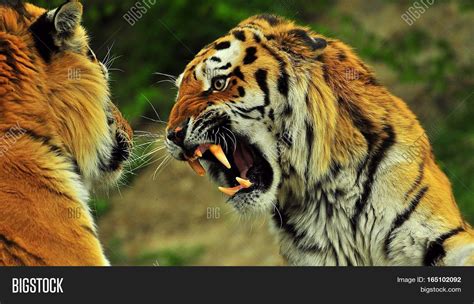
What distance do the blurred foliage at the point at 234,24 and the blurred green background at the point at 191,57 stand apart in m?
0.01

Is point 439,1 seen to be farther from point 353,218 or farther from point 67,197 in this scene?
point 67,197

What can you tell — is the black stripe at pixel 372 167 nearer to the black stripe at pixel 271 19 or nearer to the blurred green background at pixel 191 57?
the black stripe at pixel 271 19

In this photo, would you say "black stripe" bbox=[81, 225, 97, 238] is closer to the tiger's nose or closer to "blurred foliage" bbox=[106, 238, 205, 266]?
the tiger's nose

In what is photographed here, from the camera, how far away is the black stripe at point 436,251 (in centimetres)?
441

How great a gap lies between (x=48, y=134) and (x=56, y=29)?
0.45m

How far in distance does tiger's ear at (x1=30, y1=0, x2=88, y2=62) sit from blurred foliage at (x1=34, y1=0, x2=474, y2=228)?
4.48 metres

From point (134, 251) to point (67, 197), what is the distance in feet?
17.8

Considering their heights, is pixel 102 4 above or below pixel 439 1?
below

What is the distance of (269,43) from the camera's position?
179 inches

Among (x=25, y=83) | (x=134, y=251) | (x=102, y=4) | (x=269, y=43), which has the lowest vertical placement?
(x=134, y=251)

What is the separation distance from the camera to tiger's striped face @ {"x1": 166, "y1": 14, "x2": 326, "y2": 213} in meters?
4.44

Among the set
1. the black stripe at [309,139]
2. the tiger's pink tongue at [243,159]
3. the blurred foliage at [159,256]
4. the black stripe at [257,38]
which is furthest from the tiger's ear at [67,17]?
the blurred foliage at [159,256]

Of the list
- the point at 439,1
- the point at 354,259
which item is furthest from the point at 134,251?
the point at 354,259

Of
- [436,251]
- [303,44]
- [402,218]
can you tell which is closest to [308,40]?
[303,44]
